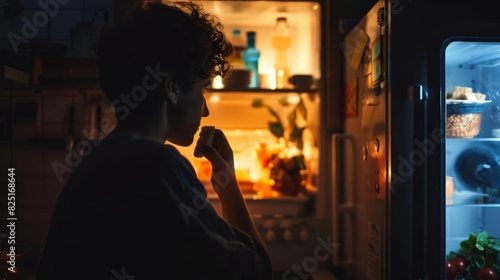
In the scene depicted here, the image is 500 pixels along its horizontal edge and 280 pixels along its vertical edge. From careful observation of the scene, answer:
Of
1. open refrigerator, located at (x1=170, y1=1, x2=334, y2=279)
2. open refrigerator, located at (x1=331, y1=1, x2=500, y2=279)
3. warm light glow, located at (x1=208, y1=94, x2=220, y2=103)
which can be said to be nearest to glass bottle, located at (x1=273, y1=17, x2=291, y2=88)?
open refrigerator, located at (x1=170, y1=1, x2=334, y2=279)

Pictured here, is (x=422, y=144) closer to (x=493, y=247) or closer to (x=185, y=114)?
(x=493, y=247)

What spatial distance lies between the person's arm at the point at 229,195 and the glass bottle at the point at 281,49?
3.43 feet

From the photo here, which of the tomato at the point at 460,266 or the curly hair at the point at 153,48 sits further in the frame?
the tomato at the point at 460,266

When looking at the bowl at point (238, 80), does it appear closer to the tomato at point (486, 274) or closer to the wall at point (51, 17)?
the wall at point (51, 17)

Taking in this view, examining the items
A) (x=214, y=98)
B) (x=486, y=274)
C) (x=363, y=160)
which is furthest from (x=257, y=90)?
(x=486, y=274)

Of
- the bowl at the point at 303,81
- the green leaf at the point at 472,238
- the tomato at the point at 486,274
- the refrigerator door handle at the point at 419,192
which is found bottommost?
the tomato at the point at 486,274

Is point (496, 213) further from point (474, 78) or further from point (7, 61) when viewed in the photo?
point (7, 61)

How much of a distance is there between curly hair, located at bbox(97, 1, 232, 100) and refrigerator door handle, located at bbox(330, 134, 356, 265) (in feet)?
2.94

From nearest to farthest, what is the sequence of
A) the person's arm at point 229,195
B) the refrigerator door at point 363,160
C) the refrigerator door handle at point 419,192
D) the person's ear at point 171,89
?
the person's ear at point 171,89
the person's arm at point 229,195
the refrigerator door handle at point 419,192
the refrigerator door at point 363,160

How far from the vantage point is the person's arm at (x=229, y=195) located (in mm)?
1087

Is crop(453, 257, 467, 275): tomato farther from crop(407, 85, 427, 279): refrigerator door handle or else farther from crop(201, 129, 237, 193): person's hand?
crop(201, 129, 237, 193): person's hand

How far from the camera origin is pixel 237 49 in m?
2.13

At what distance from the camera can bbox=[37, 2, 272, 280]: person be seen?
792 millimetres

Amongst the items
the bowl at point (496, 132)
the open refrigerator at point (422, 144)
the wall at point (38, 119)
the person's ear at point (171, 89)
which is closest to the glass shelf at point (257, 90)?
the open refrigerator at point (422, 144)
